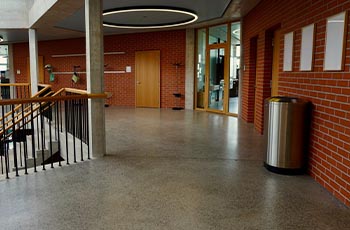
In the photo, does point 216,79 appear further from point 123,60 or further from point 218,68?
point 123,60

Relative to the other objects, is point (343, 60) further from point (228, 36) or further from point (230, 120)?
point (228, 36)

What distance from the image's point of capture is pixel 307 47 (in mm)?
3674

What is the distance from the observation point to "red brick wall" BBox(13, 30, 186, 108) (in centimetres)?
1023

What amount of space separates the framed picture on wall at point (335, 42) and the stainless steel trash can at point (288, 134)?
1.89ft

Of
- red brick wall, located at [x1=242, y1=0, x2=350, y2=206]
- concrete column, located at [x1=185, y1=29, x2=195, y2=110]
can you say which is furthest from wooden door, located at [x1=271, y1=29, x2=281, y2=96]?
concrete column, located at [x1=185, y1=29, x2=195, y2=110]

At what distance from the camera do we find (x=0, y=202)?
285 centimetres

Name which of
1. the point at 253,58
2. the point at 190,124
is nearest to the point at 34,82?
the point at 190,124

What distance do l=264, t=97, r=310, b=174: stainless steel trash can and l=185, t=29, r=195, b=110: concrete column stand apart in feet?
20.8

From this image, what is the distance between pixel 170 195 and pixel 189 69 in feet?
23.8

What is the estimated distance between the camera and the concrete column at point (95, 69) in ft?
13.6

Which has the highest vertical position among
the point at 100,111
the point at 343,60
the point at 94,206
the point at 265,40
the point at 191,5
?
the point at 191,5

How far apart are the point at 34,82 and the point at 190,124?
4403mm

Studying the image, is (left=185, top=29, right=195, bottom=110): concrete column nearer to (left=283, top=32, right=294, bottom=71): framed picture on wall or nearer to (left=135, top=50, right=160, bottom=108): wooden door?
(left=135, top=50, right=160, bottom=108): wooden door

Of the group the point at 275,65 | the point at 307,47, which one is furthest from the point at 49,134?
the point at 307,47
